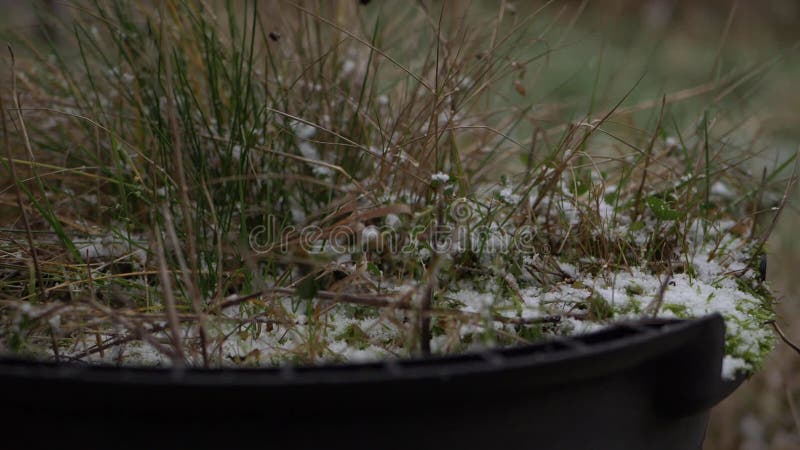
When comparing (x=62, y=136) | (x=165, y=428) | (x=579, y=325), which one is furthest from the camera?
(x=62, y=136)

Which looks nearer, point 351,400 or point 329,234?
point 351,400

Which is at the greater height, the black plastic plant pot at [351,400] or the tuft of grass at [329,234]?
the tuft of grass at [329,234]

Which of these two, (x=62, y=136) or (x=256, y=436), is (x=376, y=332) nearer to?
(x=256, y=436)

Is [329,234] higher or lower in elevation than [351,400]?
higher

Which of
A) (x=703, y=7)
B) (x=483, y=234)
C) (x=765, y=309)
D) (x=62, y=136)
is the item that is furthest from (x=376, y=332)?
(x=703, y=7)

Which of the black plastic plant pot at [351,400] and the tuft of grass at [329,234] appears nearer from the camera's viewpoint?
the black plastic plant pot at [351,400]

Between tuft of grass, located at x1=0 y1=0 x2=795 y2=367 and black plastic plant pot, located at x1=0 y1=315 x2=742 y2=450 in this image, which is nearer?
black plastic plant pot, located at x1=0 y1=315 x2=742 y2=450

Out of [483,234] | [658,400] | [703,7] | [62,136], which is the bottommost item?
[658,400]

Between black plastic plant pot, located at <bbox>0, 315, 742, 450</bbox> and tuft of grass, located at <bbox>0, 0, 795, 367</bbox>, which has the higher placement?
tuft of grass, located at <bbox>0, 0, 795, 367</bbox>
